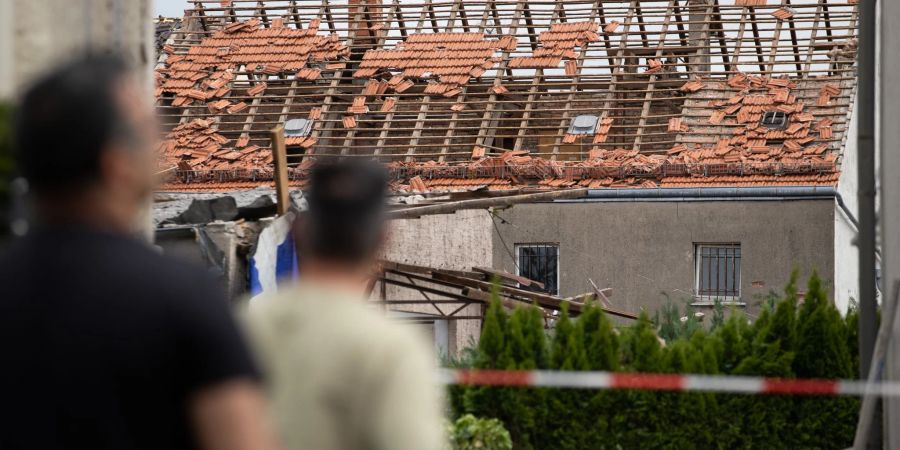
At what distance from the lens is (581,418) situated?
12023 millimetres

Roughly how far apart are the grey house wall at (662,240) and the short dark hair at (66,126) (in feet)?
73.3

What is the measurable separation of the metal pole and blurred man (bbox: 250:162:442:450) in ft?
28.3

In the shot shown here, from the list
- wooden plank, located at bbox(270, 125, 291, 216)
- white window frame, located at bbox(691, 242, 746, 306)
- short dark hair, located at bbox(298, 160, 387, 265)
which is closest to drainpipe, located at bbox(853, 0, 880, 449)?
wooden plank, located at bbox(270, 125, 291, 216)

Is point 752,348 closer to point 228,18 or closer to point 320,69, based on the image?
point 320,69

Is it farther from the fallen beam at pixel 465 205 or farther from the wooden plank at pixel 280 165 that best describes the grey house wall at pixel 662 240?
the wooden plank at pixel 280 165

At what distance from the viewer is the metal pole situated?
11.2 m

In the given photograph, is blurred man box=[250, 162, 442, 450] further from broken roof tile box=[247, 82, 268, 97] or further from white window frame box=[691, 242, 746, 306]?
broken roof tile box=[247, 82, 268, 97]

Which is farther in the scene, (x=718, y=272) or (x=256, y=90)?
(x=256, y=90)

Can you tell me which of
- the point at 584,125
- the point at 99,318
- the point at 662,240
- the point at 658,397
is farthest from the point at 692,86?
the point at 99,318

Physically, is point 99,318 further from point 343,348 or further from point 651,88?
point 651,88

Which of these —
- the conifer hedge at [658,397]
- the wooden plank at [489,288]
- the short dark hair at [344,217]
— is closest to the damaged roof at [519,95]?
the wooden plank at [489,288]

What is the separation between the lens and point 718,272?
25172mm

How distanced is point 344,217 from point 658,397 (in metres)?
9.21

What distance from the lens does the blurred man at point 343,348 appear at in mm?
2902
